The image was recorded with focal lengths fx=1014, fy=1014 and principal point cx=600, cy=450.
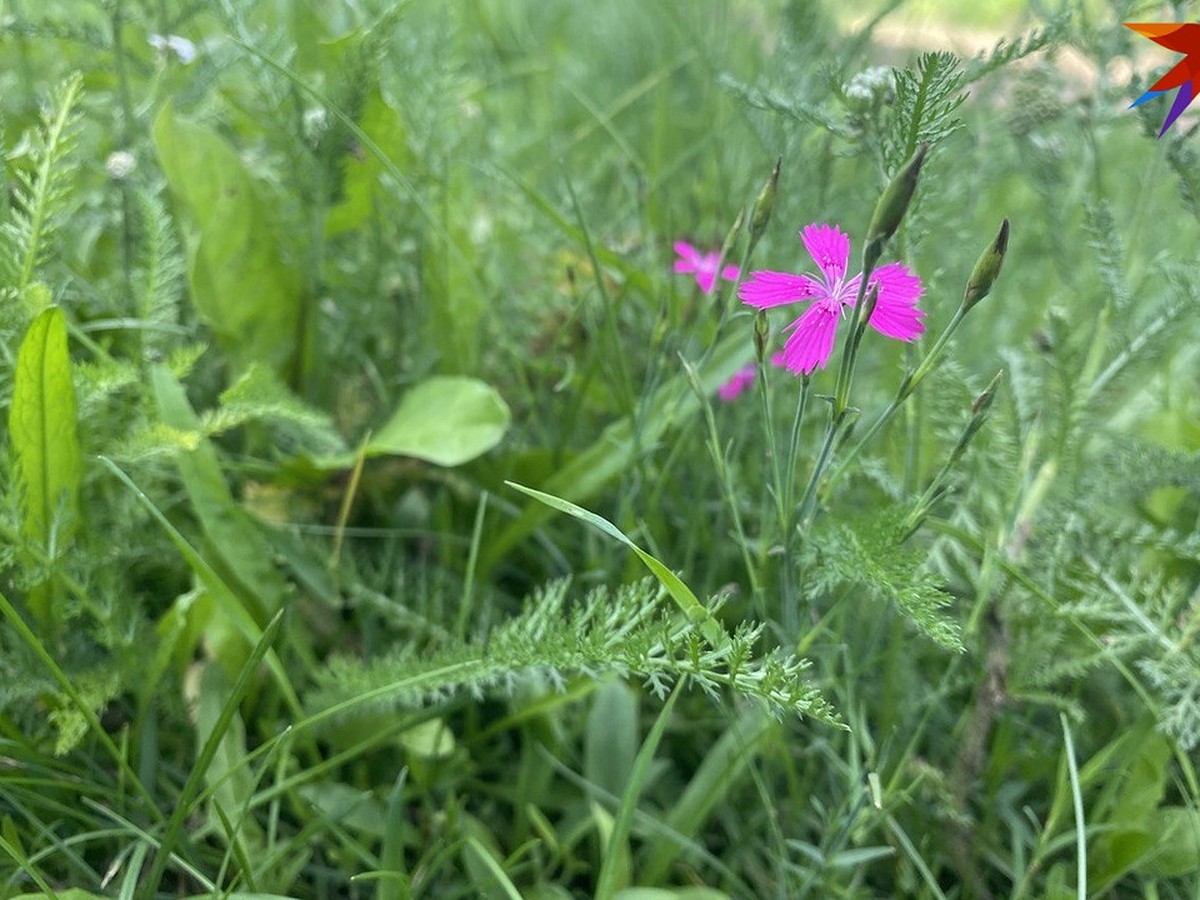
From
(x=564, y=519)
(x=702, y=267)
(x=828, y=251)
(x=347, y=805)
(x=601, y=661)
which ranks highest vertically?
(x=828, y=251)

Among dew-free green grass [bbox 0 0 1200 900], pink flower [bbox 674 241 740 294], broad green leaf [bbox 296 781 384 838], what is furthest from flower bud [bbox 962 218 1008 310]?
broad green leaf [bbox 296 781 384 838]

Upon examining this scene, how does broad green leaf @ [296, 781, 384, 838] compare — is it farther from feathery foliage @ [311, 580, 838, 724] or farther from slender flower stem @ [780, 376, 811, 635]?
slender flower stem @ [780, 376, 811, 635]

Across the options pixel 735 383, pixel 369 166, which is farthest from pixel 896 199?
pixel 369 166

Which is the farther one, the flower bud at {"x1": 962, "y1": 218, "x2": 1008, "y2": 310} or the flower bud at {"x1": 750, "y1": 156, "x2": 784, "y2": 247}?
the flower bud at {"x1": 750, "y1": 156, "x2": 784, "y2": 247}

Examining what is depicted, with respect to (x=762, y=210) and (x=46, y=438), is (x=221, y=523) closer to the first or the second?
(x=46, y=438)

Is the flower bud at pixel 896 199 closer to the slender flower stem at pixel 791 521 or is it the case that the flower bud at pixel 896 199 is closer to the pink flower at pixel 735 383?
the slender flower stem at pixel 791 521

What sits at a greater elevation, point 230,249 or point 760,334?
point 760,334

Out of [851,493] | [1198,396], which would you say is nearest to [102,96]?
[851,493]

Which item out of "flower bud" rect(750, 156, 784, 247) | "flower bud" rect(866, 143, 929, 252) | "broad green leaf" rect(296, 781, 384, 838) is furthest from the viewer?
"broad green leaf" rect(296, 781, 384, 838)
